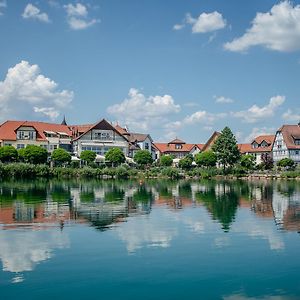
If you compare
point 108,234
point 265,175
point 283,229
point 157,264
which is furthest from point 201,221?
point 265,175

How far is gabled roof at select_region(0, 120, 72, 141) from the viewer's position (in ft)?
245

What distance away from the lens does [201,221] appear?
21.0 m

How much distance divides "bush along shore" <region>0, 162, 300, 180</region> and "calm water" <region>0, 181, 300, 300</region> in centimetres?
3641

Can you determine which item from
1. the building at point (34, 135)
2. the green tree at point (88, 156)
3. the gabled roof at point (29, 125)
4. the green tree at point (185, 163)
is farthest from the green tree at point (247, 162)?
the gabled roof at point (29, 125)

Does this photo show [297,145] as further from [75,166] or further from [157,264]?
[157,264]

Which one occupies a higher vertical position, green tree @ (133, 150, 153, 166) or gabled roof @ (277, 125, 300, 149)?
gabled roof @ (277, 125, 300, 149)

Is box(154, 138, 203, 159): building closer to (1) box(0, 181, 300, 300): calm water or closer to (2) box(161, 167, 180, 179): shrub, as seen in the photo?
(2) box(161, 167, 180, 179): shrub

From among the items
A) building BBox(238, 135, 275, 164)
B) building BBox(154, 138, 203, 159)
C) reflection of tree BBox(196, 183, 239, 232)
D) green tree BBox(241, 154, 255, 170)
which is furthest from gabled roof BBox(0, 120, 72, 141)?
reflection of tree BBox(196, 183, 239, 232)

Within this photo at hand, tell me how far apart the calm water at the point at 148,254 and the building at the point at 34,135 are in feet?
170

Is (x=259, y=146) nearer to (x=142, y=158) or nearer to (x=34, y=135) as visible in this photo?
(x=142, y=158)

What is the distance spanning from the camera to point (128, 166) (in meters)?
71.9

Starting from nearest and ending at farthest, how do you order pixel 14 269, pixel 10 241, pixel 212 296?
1. pixel 212 296
2. pixel 14 269
3. pixel 10 241

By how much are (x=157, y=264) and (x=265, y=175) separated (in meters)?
58.6

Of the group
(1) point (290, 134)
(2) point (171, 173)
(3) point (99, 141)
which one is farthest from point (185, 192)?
(1) point (290, 134)
